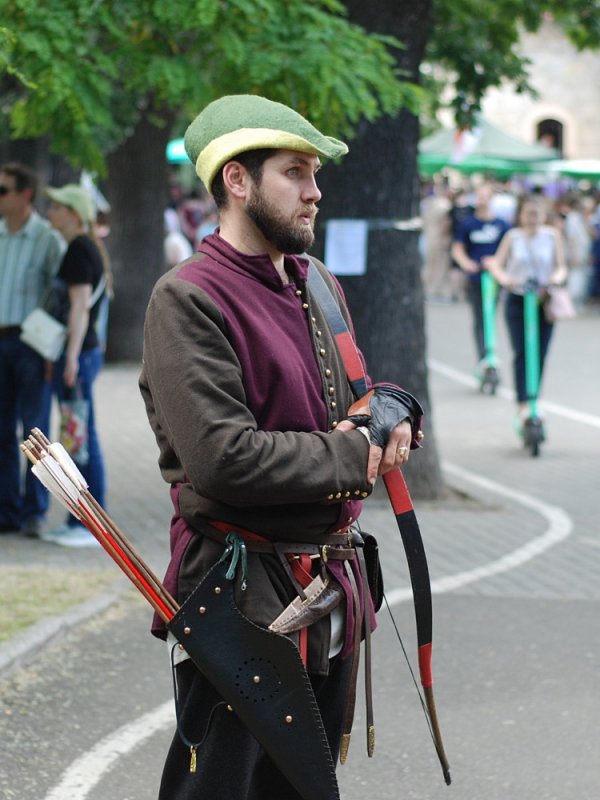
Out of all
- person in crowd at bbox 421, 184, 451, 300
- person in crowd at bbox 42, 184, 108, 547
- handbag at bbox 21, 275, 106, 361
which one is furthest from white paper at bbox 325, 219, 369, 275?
person in crowd at bbox 421, 184, 451, 300

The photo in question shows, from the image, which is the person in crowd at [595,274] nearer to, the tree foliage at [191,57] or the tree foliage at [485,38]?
the tree foliage at [485,38]

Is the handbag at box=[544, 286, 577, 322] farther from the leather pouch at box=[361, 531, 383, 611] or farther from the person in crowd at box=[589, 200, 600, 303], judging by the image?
the person in crowd at box=[589, 200, 600, 303]

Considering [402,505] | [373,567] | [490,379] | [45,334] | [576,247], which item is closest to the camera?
A: [402,505]

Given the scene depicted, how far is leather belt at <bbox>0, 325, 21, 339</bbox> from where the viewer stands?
27.2 feet

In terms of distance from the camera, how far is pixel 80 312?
8.02 metres

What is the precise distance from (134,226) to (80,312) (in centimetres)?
922

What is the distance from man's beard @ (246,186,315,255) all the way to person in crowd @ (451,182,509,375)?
41.1ft

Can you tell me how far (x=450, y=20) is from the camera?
11.5 meters

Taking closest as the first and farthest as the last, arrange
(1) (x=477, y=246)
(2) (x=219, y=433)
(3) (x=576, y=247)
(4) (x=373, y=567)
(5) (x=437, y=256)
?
1. (2) (x=219, y=433)
2. (4) (x=373, y=567)
3. (1) (x=477, y=246)
4. (3) (x=576, y=247)
5. (5) (x=437, y=256)

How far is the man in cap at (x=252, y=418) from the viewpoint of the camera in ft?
9.98

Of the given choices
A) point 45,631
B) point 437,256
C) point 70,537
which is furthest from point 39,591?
point 437,256

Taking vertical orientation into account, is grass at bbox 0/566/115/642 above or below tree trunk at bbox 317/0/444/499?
below

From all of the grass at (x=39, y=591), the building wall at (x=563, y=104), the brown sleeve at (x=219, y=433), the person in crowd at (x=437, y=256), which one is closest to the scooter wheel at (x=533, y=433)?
the grass at (x=39, y=591)

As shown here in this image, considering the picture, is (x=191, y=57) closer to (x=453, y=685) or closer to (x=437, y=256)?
(x=453, y=685)
